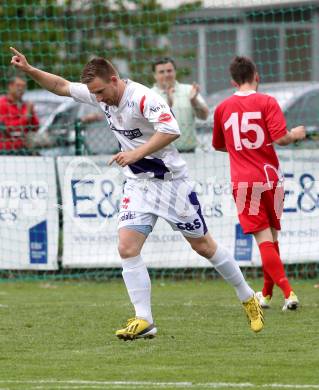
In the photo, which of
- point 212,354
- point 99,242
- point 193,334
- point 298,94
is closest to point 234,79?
point 193,334

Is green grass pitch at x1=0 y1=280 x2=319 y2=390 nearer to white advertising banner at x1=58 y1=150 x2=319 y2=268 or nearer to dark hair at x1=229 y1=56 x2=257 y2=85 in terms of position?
white advertising banner at x1=58 y1=150 x2=319 y2=268

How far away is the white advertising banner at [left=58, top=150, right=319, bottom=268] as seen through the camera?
11.5 m

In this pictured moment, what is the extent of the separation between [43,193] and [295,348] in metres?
5.74

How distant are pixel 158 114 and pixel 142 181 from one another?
49 cm

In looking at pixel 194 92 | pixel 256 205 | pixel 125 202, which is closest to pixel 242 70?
pixel 256 205

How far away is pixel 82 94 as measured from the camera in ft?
24.5

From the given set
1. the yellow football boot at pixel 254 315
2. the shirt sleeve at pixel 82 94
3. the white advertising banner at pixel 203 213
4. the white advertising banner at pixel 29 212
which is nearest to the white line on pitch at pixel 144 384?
the yellow football boot at pixel 254 315

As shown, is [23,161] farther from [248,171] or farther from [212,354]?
[212,354]

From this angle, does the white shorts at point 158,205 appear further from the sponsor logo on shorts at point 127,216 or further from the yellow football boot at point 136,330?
the yellow football boot at point 136,330

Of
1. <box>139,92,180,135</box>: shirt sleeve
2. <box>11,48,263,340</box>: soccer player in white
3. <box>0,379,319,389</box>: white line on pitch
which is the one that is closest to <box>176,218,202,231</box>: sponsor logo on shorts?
<box>11,48,263,340</box>: soccer player in white

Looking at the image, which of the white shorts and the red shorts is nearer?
the white shorts

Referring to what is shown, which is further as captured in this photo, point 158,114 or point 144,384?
point 158,114

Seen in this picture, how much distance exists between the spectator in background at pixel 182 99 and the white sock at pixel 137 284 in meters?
4.24

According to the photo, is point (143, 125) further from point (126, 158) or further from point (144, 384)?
point (144, 384)
